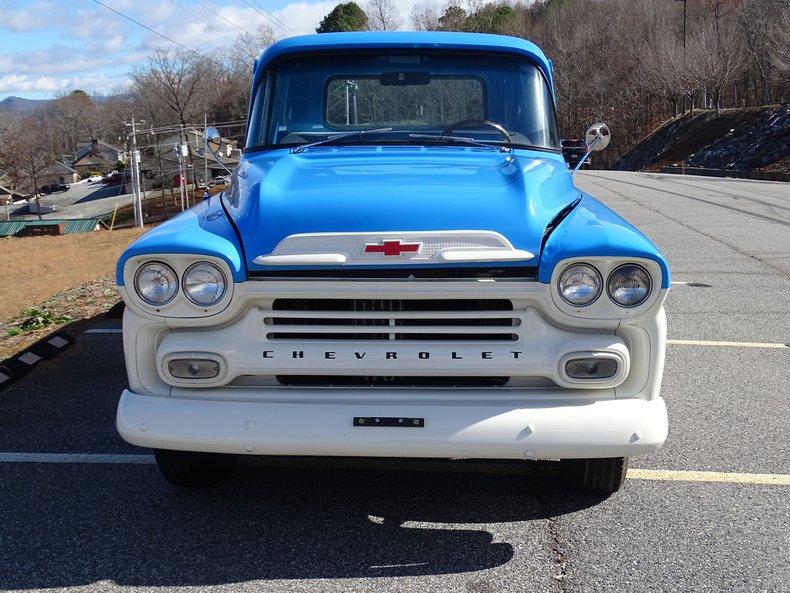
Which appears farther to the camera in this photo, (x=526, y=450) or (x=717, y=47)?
(x=717, y=47)

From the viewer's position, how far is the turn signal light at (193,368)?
3.09m

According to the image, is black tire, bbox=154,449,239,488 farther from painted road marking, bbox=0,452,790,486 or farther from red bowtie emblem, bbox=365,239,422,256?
red bowtie emblem, bbox=365,239,422,256

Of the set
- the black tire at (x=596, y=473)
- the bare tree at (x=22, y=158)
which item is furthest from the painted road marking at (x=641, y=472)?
the bare tree at (x=22, y=158)

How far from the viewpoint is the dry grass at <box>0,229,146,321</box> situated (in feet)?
55.5

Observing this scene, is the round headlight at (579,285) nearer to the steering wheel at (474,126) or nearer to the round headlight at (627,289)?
the round headlight at (627,289)

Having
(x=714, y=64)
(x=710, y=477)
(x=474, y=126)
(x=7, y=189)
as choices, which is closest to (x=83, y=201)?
(x=7, y=189)

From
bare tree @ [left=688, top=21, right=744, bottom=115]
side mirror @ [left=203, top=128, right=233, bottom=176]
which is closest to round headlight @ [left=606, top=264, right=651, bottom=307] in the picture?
side mirror @ [left=203, top=128, right=233, bottom=176]

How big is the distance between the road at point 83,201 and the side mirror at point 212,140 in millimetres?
74420

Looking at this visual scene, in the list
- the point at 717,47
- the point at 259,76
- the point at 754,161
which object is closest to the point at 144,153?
the point at 717,47

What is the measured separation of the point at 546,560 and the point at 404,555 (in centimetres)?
55

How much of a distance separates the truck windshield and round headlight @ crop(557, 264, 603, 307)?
154cm

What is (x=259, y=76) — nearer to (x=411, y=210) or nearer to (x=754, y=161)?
(x=411, y=210)

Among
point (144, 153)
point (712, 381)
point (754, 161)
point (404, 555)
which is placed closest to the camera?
point (404, 555)

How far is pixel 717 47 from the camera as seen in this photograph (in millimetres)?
53438
